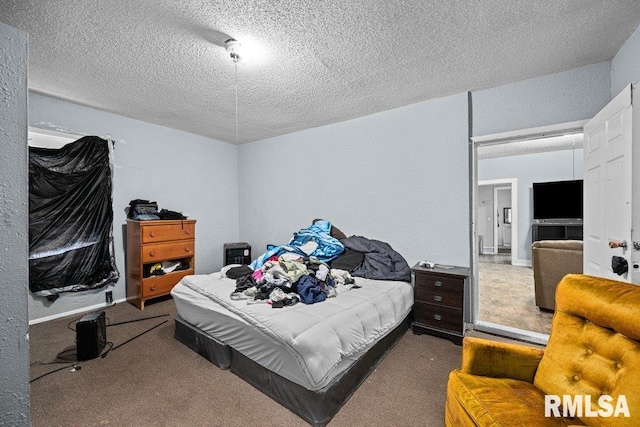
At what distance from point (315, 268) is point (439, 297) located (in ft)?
4.21

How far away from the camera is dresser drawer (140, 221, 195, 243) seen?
349 cm

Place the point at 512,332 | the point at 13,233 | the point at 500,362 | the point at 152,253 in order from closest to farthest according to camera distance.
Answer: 1. the point at 13,233
2. the point at 500,362
3. the point at 512,332
4. the point at 152,253

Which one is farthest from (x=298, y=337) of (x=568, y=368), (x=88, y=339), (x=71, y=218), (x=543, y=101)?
(x=71, y=218)

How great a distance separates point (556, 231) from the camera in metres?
5.96

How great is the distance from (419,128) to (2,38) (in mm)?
3339

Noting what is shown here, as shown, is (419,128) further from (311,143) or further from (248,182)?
(248,182)

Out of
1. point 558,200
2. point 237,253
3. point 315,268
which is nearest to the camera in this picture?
point 315,268

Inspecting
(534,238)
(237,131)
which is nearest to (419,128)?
(237,131)

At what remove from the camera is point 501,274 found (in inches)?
216

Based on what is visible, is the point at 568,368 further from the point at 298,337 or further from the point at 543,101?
the point at 543,101

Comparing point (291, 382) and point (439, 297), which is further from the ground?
point (439, 297)

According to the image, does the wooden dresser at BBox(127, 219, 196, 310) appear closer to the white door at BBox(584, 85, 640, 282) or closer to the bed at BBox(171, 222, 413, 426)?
the bed at BBox(171, 222, 413, 426)

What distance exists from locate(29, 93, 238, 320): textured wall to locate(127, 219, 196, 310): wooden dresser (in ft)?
1.02

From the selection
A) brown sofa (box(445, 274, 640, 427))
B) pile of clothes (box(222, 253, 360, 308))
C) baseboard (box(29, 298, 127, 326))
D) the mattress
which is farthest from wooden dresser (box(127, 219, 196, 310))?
brown sofa (box(445, 274, 640, 427))
